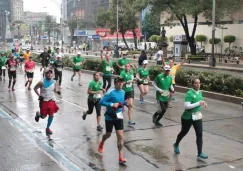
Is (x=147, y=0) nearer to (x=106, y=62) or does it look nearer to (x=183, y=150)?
(x=106, y=62)

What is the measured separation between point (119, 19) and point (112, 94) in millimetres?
48967

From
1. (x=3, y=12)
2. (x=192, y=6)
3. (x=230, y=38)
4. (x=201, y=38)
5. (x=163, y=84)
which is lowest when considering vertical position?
(x=163, y=84)

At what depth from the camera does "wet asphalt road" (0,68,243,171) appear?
7.21 m

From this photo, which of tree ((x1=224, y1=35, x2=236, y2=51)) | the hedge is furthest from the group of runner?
tree ((x1=224, y1=35, x2=236, y2=51))

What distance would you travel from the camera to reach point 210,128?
1023cm

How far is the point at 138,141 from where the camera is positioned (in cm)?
880

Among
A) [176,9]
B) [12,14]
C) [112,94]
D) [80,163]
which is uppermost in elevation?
[12,14]

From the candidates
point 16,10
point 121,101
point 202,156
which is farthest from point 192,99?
point 16,10

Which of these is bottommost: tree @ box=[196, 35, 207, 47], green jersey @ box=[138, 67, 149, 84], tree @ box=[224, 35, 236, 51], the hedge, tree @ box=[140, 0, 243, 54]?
the hedge

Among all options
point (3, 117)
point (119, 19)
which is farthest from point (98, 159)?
point (119, 19)

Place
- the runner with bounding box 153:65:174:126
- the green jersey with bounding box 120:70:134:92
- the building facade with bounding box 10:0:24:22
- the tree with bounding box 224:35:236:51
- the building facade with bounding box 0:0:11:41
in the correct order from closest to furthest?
the runner with bounding box 153:65:174:126
the green jersey with bounding box 120:70:134:92
the tree with bounding box 224:35:236:51
the building facade with bounding box 0:0:11:41
the building facade with bounding box 10:0:24:22

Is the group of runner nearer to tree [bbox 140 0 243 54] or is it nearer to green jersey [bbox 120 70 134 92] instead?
green jersey [bbox 120 70 134 92]

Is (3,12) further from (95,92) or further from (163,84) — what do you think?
(163,84)

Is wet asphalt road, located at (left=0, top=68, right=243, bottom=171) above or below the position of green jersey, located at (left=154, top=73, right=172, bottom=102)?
below
